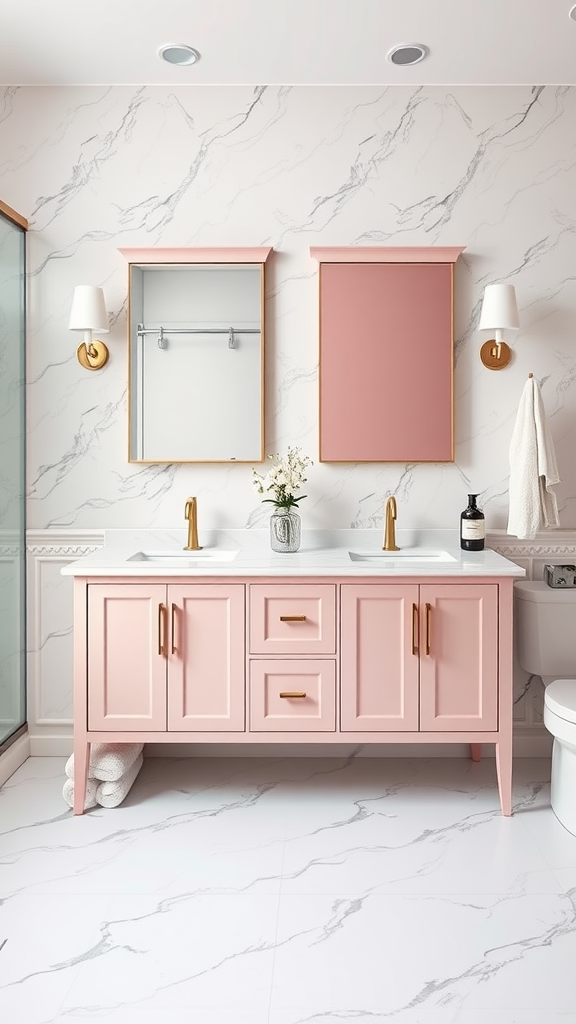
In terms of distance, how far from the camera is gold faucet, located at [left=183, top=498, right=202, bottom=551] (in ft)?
9.79

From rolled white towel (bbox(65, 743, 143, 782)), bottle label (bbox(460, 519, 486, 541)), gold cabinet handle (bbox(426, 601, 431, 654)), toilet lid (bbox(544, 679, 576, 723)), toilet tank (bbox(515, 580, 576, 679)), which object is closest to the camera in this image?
toilet lid (bbox(544, 679, 576, 723))

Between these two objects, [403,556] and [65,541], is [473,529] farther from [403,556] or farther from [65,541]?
[65,541]

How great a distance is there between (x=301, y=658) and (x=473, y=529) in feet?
2.70

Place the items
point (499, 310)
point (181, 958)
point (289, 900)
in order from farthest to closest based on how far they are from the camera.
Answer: point (499, 310) → point (289, 900) → point (181, 958)

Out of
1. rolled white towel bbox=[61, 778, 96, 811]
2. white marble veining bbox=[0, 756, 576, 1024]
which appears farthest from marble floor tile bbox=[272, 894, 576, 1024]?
rolled white towel bbox=[61, 778, 96, 811]

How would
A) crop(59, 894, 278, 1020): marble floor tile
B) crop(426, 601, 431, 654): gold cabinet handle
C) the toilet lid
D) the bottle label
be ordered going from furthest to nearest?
Result: the bottle label < crop(426, 601, 431, 654): gold cabinet handle < the toilet lid < crop(59, 894, 278, 1020): marble floor tile

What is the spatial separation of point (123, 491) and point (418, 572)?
120 centimetres

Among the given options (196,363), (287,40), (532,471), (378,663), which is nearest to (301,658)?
(378,663)

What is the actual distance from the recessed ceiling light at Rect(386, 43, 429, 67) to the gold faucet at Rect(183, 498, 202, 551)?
1.69 m

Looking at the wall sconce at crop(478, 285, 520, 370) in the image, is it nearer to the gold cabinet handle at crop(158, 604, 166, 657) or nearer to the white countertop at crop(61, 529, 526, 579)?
the white countertop at crop(61, 529, 526, 579)

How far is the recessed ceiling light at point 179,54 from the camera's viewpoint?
2729 millimetres

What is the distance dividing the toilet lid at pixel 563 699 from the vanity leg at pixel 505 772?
0.19 m

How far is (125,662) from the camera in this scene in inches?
103

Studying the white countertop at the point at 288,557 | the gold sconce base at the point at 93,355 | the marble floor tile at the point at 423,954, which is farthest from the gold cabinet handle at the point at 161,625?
the gold sconce base at the point at 93,355
